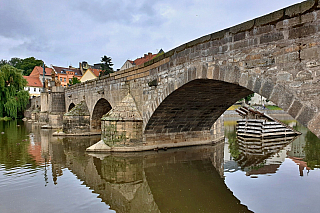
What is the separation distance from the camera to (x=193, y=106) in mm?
10148

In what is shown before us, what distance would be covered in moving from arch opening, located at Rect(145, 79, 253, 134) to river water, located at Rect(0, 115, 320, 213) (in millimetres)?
1156

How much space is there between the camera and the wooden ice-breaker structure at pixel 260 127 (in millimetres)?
14798

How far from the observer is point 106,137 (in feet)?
35.5

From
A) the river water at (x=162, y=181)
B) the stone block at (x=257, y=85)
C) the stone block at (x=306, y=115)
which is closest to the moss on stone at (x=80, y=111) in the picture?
the river water at (x=162, y=181)

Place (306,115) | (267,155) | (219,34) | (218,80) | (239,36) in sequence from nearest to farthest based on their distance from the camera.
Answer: (306,115), (239,36), (219,34), (218,80), (267,155)

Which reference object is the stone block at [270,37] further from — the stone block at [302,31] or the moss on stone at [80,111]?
the moss on stone at [80,111]

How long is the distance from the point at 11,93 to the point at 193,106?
29.9m

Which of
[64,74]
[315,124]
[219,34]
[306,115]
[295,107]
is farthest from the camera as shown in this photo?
[64,74]

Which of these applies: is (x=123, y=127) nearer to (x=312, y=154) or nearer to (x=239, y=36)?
(x=239, y=36)

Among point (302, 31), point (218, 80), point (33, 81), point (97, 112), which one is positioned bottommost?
point (97, 112)

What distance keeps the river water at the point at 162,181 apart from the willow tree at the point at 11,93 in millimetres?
23566

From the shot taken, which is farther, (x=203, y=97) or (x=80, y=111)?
(x=80, y=111)

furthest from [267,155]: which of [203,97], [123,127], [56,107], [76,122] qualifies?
[56,107]

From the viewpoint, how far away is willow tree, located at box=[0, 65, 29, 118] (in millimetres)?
31516
